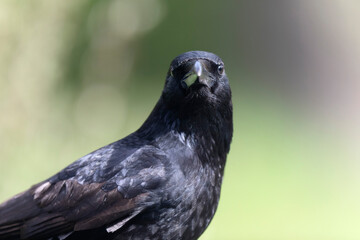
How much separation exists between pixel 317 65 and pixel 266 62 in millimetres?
523

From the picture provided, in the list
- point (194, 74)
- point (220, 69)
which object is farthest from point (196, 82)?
point (220, 69)

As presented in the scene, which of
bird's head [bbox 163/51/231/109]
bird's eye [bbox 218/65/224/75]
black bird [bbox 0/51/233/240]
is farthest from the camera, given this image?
bird's eye [bbox 218/65/224/75]

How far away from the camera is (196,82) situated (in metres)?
3.14

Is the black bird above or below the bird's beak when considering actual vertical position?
below

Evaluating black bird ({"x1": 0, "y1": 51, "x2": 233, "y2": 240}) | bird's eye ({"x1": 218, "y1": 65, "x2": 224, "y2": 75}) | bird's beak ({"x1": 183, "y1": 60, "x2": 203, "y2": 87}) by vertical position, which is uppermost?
bird's eye ({"x1": 218, "y1": 65, "x2": 224, "y2": 75})

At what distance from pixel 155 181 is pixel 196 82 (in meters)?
0.52

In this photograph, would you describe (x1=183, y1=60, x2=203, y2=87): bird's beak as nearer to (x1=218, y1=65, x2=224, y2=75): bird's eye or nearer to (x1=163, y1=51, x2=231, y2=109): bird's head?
(x1=163, y1=51, x2=231, y2=109): bird's head

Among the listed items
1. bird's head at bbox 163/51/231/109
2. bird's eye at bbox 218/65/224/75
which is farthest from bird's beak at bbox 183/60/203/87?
bird's eye at bbox 218/65/224/75

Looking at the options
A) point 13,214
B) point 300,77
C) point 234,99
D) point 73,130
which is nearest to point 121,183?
point 13,214

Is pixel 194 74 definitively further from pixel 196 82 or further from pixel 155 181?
pixel 155 181

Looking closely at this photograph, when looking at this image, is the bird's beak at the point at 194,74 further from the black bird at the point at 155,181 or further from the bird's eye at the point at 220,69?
the bird's eye at the point at 220,69

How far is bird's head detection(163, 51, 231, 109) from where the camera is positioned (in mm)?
3138

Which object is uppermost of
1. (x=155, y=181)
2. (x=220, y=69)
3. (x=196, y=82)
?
(x=220, y=69)

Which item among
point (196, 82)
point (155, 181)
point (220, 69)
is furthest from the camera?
point (220, 69)
